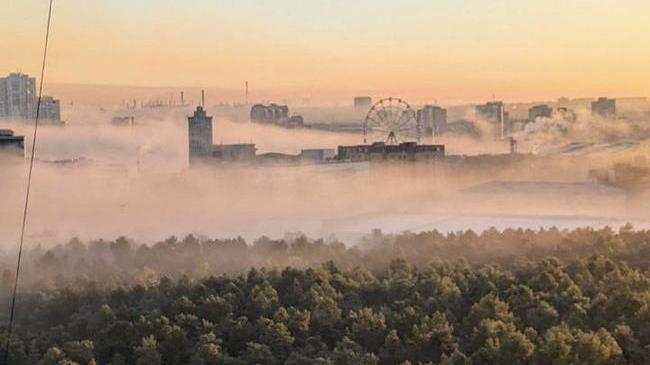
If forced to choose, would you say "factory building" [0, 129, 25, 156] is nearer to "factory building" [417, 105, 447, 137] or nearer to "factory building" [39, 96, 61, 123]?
"factory building" [39, 96, 61, 123]

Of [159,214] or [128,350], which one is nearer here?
[128,350]

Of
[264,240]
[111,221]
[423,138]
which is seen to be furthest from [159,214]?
[423,138]

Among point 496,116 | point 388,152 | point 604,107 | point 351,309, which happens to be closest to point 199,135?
point 388,152

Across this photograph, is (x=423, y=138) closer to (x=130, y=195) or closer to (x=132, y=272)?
(x=130, y=195)

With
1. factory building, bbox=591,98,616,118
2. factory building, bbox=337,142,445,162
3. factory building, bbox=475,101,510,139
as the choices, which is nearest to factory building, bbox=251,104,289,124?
factory building, bbox=337,142,445,162

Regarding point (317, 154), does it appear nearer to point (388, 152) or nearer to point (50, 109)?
point (388, 152)

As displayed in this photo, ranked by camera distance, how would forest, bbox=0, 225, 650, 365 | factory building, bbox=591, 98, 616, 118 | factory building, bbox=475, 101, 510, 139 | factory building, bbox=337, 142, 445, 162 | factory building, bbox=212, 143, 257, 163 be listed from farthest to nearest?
factory building, bbox=337, 142, 445, 162
factory building, bbox=212, 143, 257, 163
factory building, bbox=475, 101, 510, 139
factory building, bbox=591, 98, 616, 118
forest, bbox=0, 225, 650, 365
